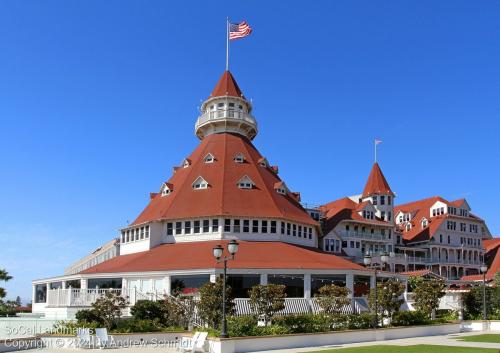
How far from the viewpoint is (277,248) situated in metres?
43.9

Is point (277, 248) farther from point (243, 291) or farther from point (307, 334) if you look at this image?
point (307, 334)

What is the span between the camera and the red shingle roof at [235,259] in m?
38.9

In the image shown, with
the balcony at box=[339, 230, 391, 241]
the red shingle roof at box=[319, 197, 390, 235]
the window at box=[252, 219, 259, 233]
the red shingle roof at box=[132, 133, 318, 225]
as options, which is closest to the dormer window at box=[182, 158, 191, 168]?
the red shingle roof at box=[132, 133, 318, 225]

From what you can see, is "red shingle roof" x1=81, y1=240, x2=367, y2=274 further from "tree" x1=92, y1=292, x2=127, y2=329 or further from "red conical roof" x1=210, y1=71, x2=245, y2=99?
"red conical roof" x1=210, y1=71, x2=245, y2=99

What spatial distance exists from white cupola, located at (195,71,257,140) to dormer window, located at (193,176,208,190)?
29.7 ft

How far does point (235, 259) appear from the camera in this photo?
40.0 m

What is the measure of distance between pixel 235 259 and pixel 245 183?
10.7 meters

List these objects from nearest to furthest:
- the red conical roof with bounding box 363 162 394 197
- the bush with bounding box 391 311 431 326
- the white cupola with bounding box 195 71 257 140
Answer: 1. the bush with bounding box 391 311 431 326
2. the white cupola with bounding box 195 71 257 140
3. the red conical roof with bounding box 363 162 394 197

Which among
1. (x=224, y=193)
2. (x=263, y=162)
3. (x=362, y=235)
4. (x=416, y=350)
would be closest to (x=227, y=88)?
(x=263, y=162)

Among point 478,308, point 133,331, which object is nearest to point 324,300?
point 133,331

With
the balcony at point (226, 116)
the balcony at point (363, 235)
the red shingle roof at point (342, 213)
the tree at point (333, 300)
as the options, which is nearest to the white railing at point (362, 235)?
the balcony at point (363, 235)

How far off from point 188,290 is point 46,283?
19025 mm

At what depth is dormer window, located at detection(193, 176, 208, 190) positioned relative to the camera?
4919 cm

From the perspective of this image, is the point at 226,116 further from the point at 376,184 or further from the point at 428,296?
the point at 428,296
